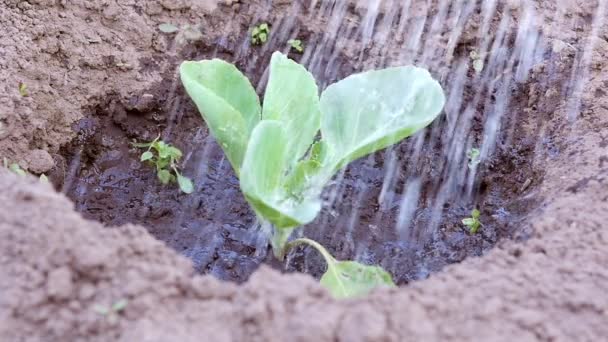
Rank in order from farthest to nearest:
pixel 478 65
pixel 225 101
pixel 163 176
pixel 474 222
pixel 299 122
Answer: pixel 478 65 → pixel 163 176 → pixel 474 222 → pixel 299 122 → pixel 225 101

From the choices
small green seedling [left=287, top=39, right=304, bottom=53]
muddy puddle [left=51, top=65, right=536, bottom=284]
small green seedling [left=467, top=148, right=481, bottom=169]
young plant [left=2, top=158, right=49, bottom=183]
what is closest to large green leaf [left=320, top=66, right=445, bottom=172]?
muddy puddle [left=51, top=65, right=536, bottom=284]

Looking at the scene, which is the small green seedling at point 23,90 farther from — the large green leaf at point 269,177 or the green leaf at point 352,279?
the green leaf at point 352,279

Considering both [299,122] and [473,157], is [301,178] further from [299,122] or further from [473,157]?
[473,157]

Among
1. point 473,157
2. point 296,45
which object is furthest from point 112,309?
point 296,45

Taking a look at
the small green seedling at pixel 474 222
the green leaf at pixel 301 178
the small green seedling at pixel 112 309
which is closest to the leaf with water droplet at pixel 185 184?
the green leaf at pixel 301 178

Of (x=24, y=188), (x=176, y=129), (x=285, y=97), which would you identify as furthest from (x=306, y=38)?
(x=24, y=188)

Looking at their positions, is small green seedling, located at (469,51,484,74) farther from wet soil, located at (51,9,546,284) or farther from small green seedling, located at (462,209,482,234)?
small green seedling, located at (462,209,482,234)
